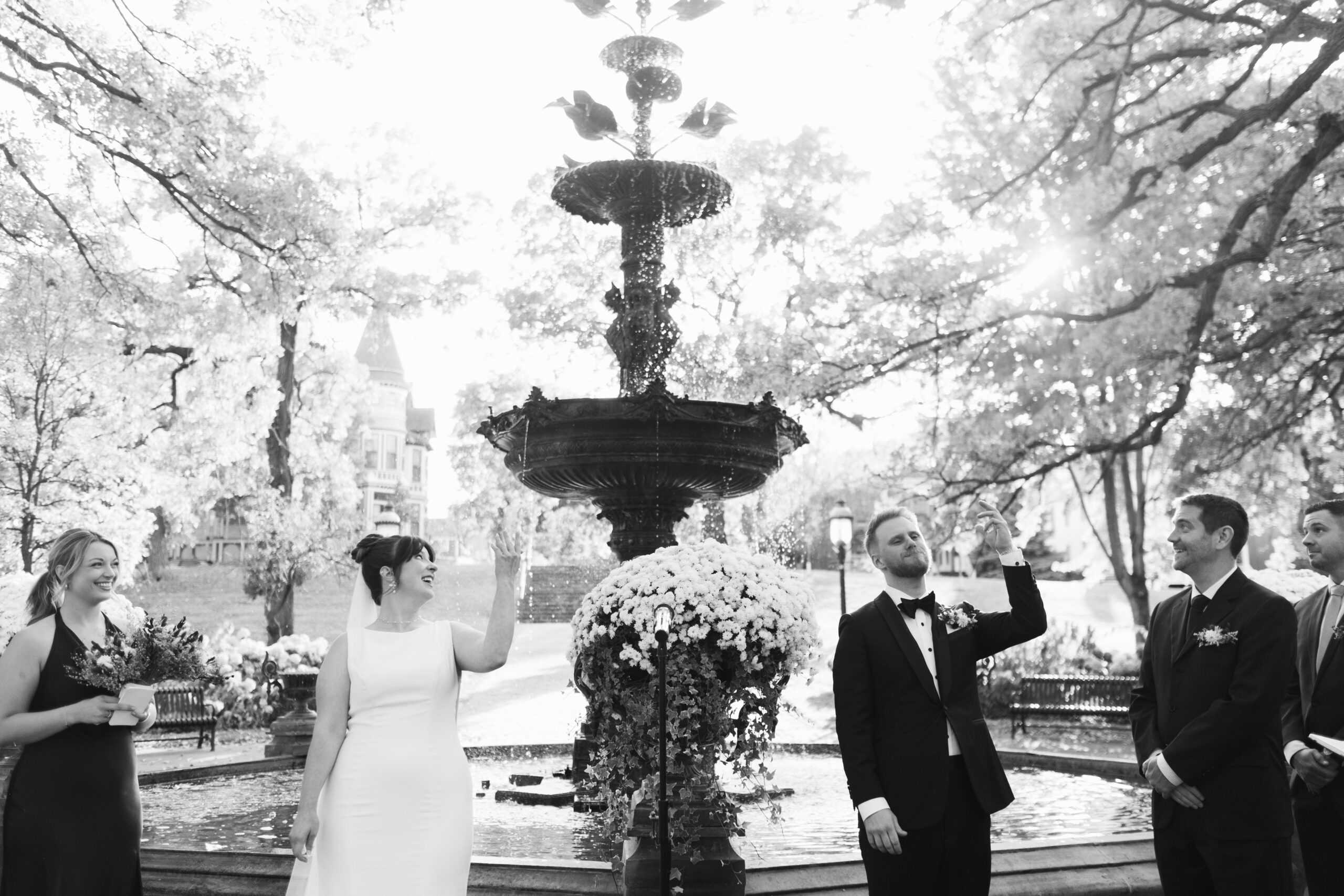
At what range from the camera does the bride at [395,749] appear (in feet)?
14.6

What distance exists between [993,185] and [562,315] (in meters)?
17.7

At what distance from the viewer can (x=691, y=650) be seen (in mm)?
5738

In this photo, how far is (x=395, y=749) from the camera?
4.56 m

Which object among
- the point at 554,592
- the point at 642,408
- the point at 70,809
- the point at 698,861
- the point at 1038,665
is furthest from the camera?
the point at 554,592

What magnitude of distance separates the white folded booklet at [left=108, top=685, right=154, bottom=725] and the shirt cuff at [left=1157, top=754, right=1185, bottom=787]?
4086 millimetres

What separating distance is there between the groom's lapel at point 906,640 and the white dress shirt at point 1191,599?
0.94 meters

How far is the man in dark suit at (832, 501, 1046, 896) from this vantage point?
4.34 metres

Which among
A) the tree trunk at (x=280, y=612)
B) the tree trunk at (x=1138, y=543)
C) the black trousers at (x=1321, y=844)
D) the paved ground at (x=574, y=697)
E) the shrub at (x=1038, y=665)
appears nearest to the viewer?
the black trousers at (x=1321, y=844)

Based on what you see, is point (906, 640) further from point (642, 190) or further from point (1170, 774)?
point (642, 190)

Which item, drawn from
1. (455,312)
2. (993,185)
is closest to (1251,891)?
(993,185)

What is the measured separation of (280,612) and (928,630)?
28296mm

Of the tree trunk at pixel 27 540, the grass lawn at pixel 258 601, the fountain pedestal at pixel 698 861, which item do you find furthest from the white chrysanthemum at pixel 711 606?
the grass lawn at pixel 258 601

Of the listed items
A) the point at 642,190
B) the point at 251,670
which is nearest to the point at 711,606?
the point at 642,190

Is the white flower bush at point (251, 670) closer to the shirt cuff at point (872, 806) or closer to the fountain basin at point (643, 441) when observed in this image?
the fountain basin at point (643, 441)
